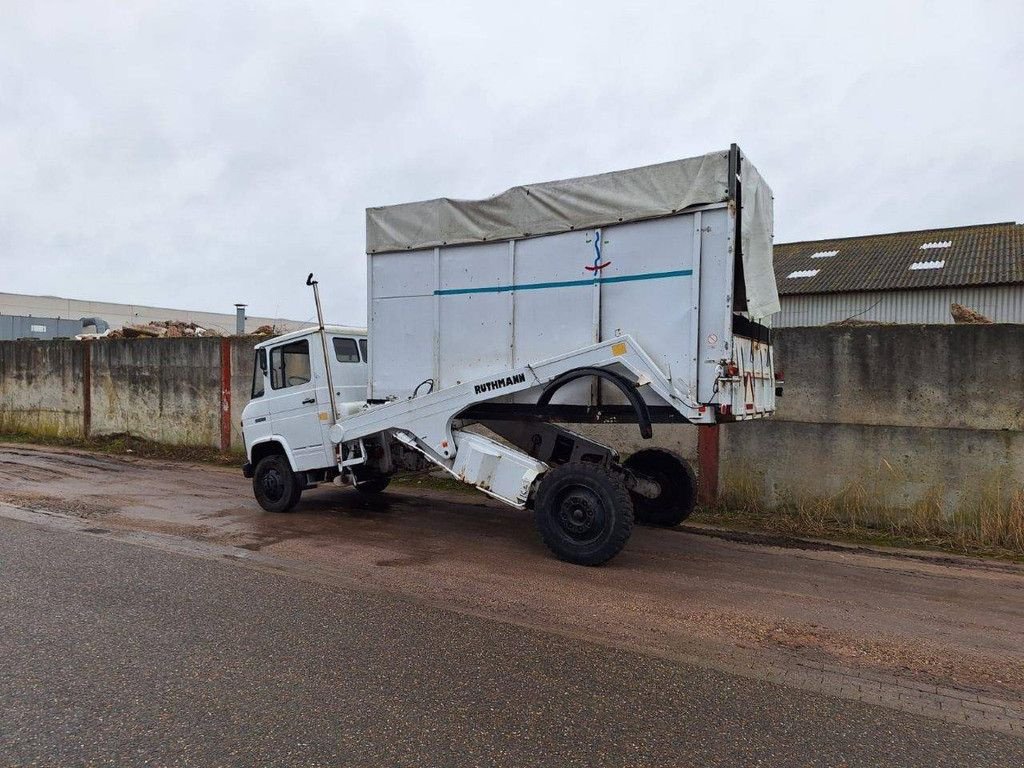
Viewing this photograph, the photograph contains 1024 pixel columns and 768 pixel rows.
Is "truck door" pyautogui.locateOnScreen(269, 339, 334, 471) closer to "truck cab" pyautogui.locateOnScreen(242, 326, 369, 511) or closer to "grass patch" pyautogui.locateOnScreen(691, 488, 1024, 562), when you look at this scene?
"truck cab" pyautogui.locateOnScreen(242, 326, 369, 511)

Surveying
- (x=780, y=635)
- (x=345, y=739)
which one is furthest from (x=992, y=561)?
(x=345, y=739)

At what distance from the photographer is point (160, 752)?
3.10 metres

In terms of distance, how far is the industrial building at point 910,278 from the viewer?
18.5 metres

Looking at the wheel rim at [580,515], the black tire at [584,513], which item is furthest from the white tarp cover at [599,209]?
the wheel rim at [580,515]

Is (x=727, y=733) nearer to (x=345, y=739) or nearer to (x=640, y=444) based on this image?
(x=345, y=739)

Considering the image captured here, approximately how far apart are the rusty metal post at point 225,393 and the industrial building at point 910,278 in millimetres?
15763

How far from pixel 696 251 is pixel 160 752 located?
5.22m

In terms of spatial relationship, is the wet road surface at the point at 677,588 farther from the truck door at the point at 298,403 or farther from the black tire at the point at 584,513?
the truck door at the point at 298,403

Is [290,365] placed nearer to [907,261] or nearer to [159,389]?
[159,389]

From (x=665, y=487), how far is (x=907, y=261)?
58.1 feet

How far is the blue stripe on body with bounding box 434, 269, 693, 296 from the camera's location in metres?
6.17

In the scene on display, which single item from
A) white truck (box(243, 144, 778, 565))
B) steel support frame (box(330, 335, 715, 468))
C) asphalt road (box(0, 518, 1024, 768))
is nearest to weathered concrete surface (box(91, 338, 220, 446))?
white truck (box(243, 144, 778, 565))

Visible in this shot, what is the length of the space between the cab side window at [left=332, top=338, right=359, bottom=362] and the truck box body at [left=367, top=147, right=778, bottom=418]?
2.38 feet

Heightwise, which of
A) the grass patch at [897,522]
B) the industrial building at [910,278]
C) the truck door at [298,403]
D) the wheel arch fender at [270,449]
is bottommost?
the grass patch at [897,522]
